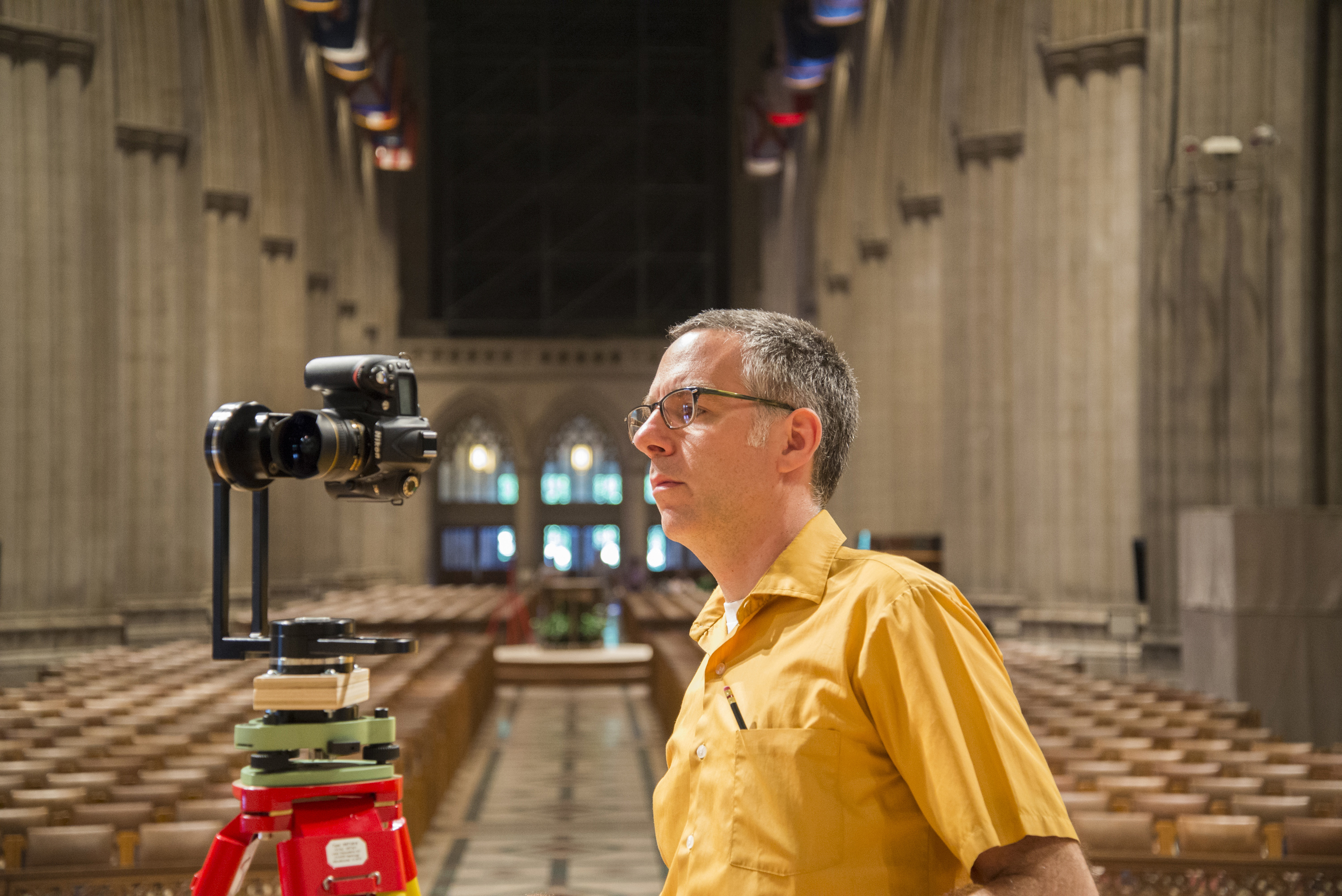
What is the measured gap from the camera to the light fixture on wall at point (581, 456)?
113 ft

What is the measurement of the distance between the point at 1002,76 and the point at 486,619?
9940 mm

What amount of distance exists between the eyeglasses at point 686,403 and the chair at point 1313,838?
3.73 m

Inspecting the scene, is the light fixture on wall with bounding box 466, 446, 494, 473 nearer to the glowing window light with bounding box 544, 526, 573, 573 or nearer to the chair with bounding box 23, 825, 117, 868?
the glowing window light with bounding box 544, 526, 573, 573

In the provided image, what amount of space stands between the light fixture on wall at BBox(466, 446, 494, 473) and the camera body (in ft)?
105

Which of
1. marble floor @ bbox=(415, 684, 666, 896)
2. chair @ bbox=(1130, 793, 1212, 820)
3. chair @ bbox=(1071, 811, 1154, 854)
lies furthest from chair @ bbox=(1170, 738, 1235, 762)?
marble floor @ bbox=(415, 684, 666, 896)

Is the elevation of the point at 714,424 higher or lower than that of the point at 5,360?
lower

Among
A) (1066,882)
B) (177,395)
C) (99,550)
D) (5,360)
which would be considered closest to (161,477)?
(177,395)

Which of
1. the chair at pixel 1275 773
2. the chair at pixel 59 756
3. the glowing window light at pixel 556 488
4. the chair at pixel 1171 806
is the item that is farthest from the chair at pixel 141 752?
the glowing window light at pixel 556 488

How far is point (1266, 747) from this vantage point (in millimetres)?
6203

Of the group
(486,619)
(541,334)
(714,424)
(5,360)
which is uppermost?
(541,334)

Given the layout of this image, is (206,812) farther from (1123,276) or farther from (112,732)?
(1123,276)

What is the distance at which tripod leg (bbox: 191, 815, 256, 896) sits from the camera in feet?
6.25

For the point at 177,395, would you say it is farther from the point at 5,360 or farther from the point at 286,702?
the point at 286,702

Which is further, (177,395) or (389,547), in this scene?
(389,547)
